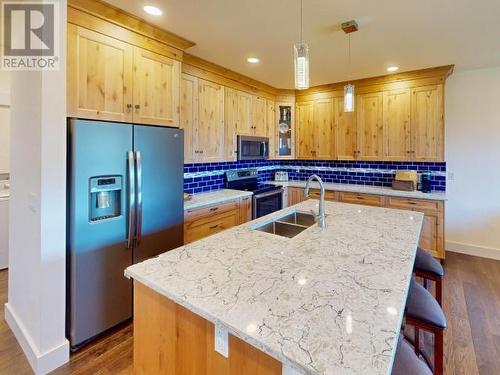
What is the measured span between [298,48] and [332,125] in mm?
3019

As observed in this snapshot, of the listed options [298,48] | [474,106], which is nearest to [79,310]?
[298,48]

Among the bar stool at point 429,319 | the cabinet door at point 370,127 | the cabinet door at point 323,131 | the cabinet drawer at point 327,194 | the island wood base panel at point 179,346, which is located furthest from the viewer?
the cabinet door at point 323,131

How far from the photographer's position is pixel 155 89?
253cm

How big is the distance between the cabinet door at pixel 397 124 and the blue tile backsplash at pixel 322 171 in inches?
14.8

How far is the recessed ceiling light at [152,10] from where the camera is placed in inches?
84.0

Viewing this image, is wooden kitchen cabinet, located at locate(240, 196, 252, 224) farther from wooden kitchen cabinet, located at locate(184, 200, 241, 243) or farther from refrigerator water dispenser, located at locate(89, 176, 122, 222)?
refrigerator water dispenser, located at locate(89, 176, 122, 222)

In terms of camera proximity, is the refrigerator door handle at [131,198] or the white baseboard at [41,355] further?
the refrigerator door handle at [131,198]

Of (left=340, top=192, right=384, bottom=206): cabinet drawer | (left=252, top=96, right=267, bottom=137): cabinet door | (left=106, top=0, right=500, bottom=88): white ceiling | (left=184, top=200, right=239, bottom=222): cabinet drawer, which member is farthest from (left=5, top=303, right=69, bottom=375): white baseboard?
(left=340, top=192, right=384, bottom=206): cabinet drawer

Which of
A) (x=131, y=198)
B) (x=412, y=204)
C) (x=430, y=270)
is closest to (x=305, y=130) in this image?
(x=412, y=204)

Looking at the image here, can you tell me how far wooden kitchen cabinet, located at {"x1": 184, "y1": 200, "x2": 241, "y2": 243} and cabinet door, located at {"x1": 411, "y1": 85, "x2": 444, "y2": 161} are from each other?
259cm

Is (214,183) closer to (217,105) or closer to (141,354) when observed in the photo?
(217,105)

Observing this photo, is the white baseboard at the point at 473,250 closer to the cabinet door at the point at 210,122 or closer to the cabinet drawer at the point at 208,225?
the cabinet drawer at the point at 208,225

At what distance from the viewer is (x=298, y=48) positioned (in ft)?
5.40

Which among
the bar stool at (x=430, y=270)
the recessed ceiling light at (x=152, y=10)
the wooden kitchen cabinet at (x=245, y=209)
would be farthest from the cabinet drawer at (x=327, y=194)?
the recessed ceiling light at (x=152, y=10)
